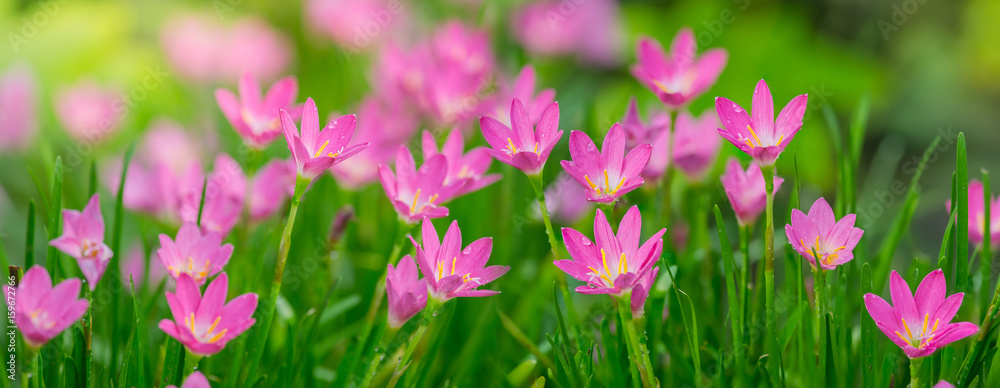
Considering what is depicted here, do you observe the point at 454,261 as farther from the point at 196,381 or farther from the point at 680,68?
the point at 680,68

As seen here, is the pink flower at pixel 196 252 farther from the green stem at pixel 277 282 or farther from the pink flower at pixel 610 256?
the pink flower at pixel 610 256

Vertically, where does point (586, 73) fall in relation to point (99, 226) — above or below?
below

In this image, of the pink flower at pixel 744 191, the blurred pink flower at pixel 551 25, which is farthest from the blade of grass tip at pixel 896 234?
the blurred pink flower at pixel 551 25

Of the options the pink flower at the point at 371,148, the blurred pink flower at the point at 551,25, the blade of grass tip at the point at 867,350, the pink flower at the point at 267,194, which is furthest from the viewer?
the blurred pink flower at the point at 551,25

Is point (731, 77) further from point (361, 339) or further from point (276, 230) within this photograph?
point (361, 339)

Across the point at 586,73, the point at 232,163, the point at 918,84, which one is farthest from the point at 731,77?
the point at 232,163

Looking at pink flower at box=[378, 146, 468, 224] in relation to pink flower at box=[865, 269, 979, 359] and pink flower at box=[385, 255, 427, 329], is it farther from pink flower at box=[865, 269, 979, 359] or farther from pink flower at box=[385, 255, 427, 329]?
pink flower at box=[865, 269, 979, 359]

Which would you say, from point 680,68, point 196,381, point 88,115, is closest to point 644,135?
point 680,68
